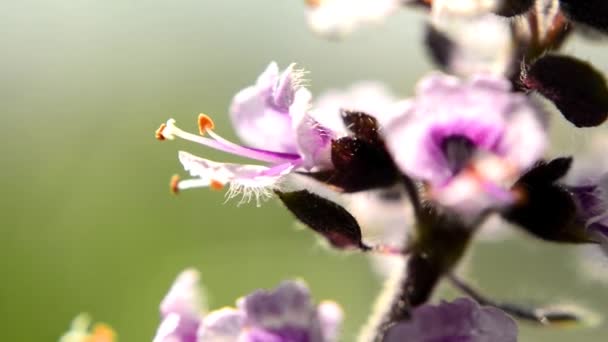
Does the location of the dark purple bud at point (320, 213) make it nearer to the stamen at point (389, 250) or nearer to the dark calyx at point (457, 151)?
the stamen at point (389, 250)

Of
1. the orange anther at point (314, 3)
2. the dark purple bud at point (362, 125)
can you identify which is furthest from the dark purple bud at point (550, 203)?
the orange anther at point (314, 3)

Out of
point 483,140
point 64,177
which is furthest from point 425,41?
point 64,177

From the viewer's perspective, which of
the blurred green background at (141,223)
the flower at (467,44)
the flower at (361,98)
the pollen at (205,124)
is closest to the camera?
the pollen at (205,124)

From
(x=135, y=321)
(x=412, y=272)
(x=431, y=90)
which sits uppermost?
(x=431, y=90)

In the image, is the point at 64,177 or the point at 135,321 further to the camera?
the point at 64,177

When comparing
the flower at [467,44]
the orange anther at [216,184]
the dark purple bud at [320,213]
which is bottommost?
the flower at [467,44]

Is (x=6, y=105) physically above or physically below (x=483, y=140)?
below

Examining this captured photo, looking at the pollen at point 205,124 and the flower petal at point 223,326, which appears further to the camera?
the pollen at point 205,124

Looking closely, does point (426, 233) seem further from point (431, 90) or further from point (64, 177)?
point (64, 177)
